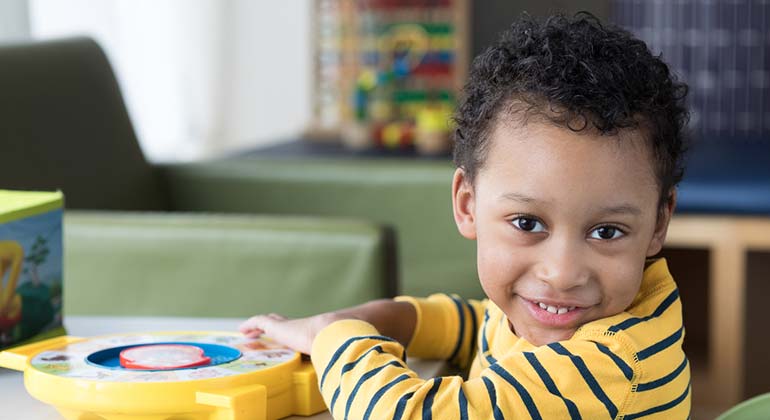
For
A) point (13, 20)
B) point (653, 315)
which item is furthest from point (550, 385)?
point (13, 20)

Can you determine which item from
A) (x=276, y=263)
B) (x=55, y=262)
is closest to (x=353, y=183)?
(x=276, y=263)

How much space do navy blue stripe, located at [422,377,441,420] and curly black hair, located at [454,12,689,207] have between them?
18cm

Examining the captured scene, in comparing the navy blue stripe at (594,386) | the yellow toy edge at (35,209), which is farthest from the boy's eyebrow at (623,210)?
the yellow toy edge at (35,209)

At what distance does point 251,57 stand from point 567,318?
9.10 ft

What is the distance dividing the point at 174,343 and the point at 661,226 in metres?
Result: 0.41

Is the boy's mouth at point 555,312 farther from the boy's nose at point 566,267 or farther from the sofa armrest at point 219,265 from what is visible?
the sofa armrest at point 219,265

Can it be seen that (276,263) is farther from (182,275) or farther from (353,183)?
(353,183)

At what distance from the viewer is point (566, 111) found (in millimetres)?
819

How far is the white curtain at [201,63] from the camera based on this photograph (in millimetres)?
2779

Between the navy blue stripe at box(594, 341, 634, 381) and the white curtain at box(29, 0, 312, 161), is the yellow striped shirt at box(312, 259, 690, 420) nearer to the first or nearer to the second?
the navy blue stripe at box(594, 341, 634, 381)

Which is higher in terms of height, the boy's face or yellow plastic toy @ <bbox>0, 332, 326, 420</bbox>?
the boy's face

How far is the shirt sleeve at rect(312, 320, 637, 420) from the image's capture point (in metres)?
0.79

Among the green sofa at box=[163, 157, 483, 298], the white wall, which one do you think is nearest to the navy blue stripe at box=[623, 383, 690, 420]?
the green sofa at box=[163, 157, 483, 298]

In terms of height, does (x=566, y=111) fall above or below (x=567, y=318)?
above
